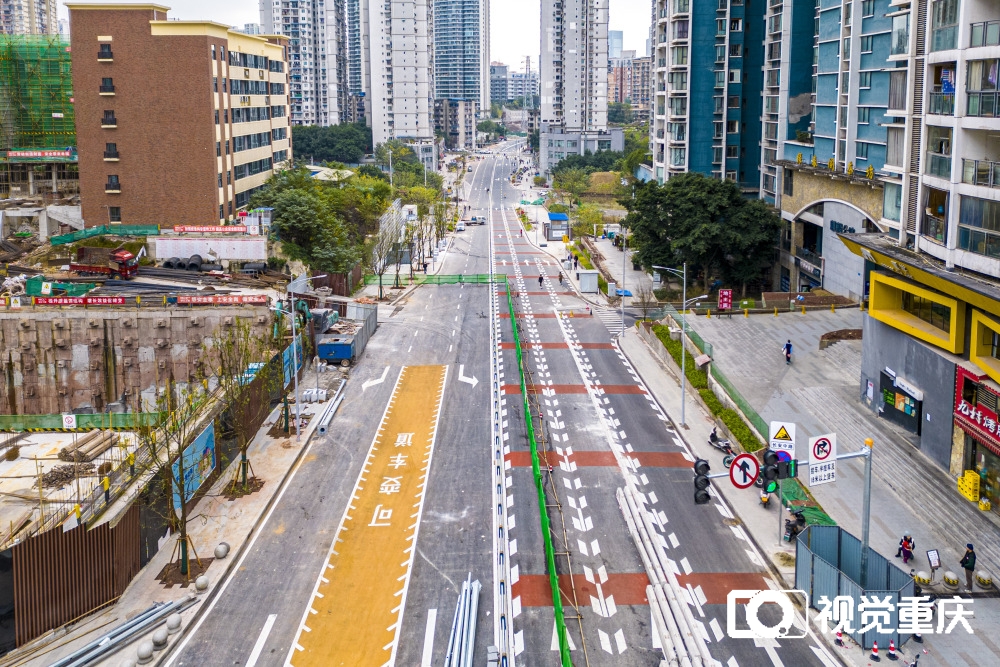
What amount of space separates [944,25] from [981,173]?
702 cm

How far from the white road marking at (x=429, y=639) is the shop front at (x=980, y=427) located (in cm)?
2126

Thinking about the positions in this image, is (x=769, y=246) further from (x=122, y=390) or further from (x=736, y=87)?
(x=122, y=390)

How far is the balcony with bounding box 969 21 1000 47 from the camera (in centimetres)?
3556

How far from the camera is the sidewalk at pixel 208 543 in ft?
94.6

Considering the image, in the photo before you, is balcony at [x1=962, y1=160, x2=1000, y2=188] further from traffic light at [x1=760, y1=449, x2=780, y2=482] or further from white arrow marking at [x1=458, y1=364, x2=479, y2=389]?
white arrow marking at [x1=458, y1=364, x2=479, y2=389]

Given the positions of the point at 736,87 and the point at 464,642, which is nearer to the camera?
the point at 464,642

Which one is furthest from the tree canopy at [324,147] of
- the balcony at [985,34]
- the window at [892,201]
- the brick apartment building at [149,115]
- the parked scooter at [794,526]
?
the parked scooter at [794,526]

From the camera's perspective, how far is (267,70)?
332ft

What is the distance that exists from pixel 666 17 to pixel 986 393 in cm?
6989

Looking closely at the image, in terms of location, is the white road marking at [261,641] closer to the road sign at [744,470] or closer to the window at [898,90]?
the road sign at [744,470]

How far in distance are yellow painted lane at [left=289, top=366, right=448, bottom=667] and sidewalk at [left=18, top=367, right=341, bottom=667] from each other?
3.60 m

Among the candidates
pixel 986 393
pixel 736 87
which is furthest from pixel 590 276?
pixel 986 393

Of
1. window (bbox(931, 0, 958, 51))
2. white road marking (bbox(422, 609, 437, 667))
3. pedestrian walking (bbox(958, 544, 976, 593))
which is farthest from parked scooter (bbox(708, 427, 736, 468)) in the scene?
window (bbox(931, 0, 958, 51))

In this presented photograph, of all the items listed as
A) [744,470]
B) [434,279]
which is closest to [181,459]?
[744,470]
